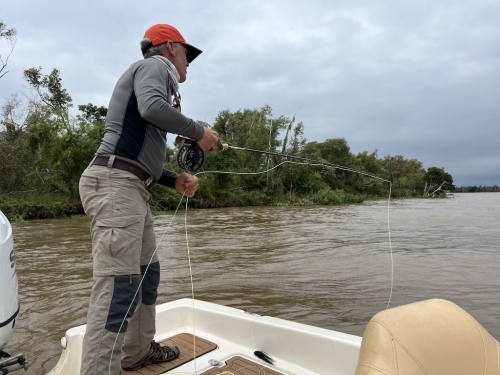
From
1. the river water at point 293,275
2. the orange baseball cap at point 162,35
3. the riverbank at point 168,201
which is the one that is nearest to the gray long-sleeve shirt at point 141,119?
the orange baseball cap at point 162,35

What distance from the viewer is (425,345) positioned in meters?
1.18

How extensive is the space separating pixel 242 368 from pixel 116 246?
1194 millimetres

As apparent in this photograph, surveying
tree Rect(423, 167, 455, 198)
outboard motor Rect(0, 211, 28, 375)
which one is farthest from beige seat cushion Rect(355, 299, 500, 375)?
tree Rect(423, 167, 455, 198)

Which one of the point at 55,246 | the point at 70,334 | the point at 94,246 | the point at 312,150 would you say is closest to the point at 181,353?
the point at 70,334

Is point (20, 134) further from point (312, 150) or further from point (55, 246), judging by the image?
point (312, 150)

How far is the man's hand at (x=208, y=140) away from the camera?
6.59 ft

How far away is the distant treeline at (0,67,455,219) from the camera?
757 inches

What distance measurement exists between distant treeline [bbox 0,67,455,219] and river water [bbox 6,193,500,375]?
6.40 ft

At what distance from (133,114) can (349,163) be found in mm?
38717

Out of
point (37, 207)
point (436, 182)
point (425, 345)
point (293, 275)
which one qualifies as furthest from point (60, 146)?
point (436, 182)

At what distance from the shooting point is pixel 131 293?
186cm

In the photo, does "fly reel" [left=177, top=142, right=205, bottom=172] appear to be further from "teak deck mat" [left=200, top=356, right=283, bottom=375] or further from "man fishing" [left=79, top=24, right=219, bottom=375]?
"teak deck mat" [left=200, top=356, right=283, bottom=375]

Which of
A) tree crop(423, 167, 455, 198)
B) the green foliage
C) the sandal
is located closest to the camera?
the sandal

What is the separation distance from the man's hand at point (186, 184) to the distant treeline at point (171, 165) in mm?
7002
